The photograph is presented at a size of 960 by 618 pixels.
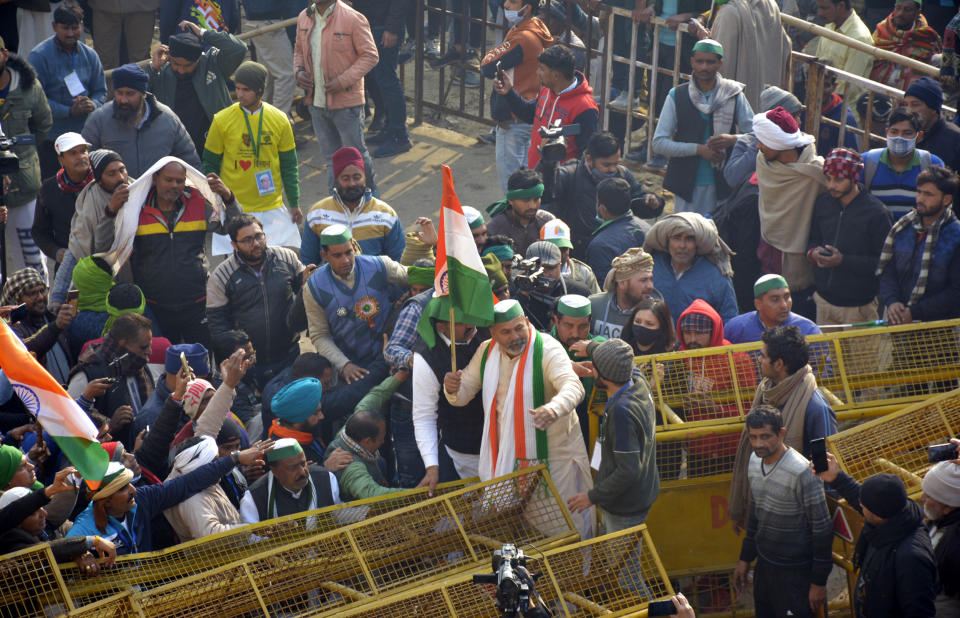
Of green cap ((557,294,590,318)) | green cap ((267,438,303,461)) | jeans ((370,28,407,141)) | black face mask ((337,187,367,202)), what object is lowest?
jeans ((370,28,407,141))

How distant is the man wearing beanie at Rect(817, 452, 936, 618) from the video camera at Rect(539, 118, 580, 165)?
4604 mm

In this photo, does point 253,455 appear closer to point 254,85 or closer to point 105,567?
point 105,567

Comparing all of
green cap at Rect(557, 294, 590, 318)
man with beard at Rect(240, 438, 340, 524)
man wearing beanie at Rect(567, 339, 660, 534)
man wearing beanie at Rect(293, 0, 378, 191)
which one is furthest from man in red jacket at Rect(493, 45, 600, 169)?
man with beard at Rect(240, 438, 340, 524)

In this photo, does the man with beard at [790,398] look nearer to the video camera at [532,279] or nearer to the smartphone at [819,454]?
the smartphone at [819,454]

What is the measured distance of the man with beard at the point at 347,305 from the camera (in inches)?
298

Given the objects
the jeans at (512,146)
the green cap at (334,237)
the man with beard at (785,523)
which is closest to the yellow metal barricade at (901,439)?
the man with beard at (785,523)

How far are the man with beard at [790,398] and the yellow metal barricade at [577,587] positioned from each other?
2.66 ft

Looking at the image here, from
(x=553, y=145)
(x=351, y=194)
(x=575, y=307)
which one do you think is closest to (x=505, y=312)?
(x=575, y=307)

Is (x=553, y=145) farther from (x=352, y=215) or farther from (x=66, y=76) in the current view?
(x=66, y=76)

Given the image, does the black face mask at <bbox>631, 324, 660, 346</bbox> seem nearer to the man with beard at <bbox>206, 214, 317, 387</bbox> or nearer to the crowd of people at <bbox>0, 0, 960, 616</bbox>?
the crowd of people at <bbox>0, 0, 960, 616</bbox>

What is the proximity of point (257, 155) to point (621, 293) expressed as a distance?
3.92m

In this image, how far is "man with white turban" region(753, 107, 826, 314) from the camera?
7.88 metres

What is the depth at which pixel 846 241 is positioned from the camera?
7680 millimetres

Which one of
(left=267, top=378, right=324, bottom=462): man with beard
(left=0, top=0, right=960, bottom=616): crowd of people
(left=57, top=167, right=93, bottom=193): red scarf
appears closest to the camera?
(left=0, top=0, right=960, bottom=616): crowd of people
